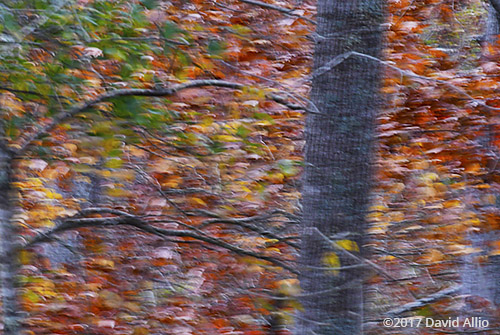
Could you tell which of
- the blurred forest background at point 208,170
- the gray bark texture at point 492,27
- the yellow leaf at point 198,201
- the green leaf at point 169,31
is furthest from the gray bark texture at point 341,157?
the gray bark texture at point 492,27

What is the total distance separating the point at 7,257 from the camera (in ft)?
10.9

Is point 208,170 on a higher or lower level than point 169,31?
higher

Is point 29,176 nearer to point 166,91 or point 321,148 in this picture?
point 166,91

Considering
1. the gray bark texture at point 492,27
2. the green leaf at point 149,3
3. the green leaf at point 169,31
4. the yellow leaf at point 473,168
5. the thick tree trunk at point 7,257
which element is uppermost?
the gray bark texture at point 492,27

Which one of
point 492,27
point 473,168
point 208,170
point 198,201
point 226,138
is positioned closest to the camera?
point 226,138

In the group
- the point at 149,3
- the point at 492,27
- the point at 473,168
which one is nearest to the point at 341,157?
the point at 149,3

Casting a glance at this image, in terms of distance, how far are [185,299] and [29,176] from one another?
6.47ft

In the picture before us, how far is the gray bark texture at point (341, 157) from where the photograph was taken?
144 inches

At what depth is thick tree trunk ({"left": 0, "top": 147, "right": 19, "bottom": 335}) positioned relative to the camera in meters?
3.29

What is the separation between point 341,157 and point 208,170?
183 centimetres

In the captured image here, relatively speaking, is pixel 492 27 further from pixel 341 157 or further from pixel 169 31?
pixel 169 31

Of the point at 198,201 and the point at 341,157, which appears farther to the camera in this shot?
the point at 198,201

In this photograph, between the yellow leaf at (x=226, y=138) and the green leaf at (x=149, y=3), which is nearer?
the green leaf at (x=149, y=3)

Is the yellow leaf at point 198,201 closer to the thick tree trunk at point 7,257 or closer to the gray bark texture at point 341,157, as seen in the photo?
the gray bark texture at point 341,157
